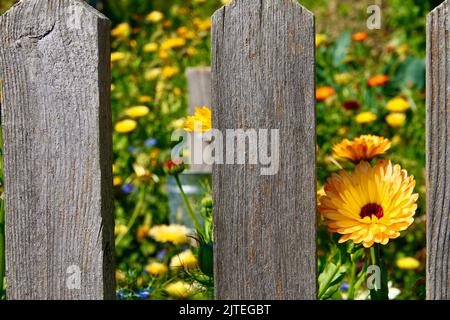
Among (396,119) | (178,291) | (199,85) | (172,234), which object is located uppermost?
(199,85)

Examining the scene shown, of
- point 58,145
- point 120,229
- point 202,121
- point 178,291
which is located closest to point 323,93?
point 120,229

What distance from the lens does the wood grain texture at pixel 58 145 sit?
125 cm

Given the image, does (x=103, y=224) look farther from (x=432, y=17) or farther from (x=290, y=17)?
(x=432, y=17)

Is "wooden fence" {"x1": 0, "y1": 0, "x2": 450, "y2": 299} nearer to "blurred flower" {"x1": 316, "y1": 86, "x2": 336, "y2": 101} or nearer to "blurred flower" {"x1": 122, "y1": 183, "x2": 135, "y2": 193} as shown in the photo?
"blurred flower" {"x1": 122, "y1": 183, "x2": 135, "y2": 193}

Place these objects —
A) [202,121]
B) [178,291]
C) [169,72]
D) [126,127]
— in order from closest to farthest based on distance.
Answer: [202,121], [178,291], [126,127], [169,72]

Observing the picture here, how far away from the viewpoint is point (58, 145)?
49.9 inches

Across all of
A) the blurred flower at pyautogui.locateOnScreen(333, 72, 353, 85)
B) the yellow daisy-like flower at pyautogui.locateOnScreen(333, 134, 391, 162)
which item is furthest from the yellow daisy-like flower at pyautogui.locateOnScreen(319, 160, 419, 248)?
the blurred flower at pyautogui.locateOnScreen(333, 72, 353, 85)

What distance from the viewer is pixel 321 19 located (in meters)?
4.89

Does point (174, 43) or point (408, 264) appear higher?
point (174, 43)

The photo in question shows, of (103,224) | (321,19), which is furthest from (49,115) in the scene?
(321,19)

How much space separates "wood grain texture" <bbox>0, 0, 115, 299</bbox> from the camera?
1248 millimetres

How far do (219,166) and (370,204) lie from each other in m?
0.27

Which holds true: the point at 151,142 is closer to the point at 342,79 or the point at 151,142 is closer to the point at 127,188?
the point at 127,188
